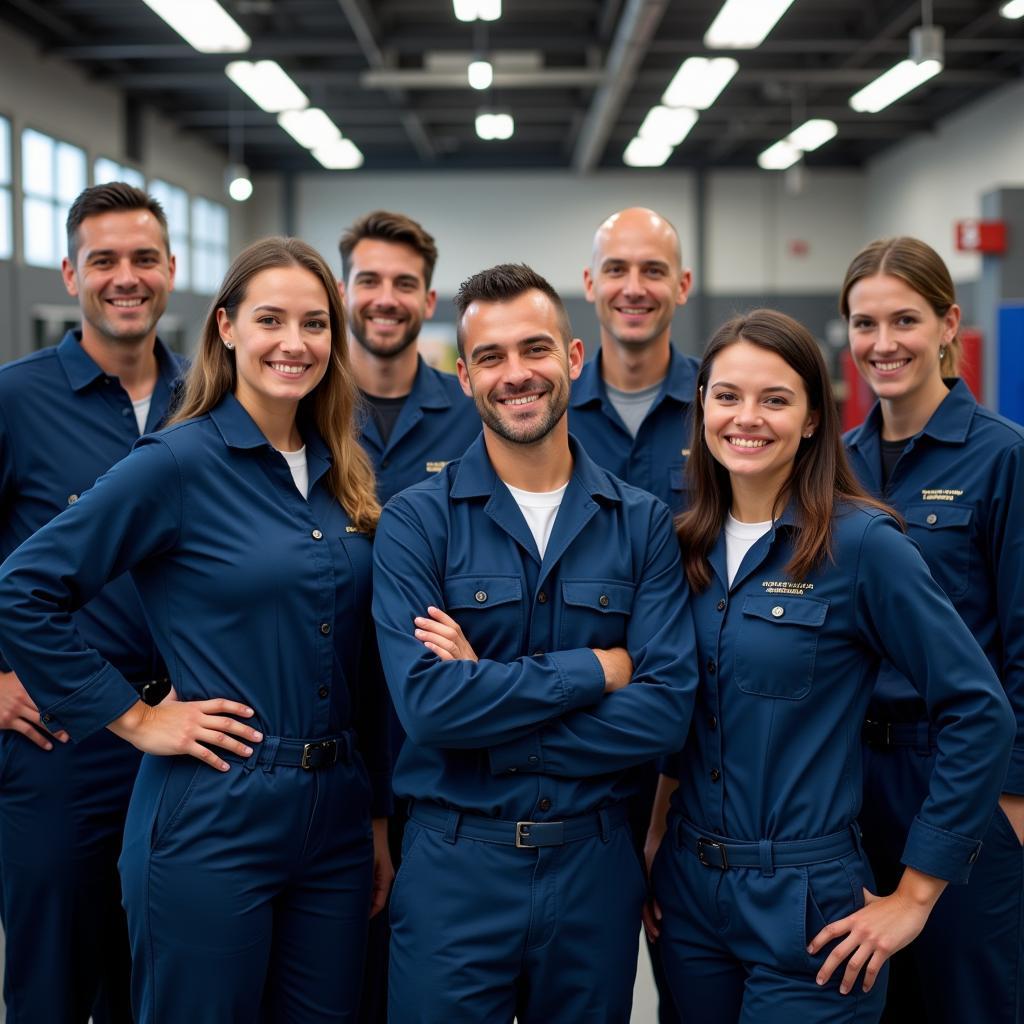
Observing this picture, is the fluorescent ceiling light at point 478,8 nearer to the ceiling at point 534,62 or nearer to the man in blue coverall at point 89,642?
the ceiling at point 534,62

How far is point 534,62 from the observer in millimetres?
10609

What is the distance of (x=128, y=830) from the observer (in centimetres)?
212

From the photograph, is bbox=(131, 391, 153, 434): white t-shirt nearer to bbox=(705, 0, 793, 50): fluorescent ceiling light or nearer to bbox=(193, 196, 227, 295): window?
bbox=(705, 0, 793, 50): fluorescent ceiling light

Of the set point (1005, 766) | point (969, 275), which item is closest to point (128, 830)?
point (1005, 766)

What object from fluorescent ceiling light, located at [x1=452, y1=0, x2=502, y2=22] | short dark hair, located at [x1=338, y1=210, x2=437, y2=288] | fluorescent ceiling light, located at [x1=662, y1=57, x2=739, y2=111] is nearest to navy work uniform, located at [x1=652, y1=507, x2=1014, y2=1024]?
short dark hair, located at [x1=338, y1=210, x2=437, y2=288]

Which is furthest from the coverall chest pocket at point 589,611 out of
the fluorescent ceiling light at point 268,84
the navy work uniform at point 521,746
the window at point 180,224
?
the window at point 180,224

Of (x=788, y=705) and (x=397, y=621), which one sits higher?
(x=397, y=621)

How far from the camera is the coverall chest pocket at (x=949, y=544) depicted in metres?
2.38

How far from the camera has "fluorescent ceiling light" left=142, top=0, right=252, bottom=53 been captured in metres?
7.14

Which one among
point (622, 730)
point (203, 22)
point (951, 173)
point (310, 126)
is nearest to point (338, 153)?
point (310, 126)

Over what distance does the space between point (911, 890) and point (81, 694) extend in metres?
1.56

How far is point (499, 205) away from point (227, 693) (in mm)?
14883

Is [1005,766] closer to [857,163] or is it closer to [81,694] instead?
[81,694]

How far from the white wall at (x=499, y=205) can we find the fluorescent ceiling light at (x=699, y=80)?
603cm
